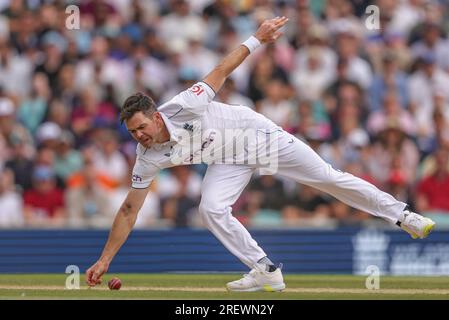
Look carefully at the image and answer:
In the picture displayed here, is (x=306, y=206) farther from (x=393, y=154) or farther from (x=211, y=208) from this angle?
(x=211, y=208)

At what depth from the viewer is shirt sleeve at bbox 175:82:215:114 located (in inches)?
410

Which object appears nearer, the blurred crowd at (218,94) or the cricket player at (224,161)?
the cricket player at (224,161)

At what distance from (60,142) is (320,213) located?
142 inches

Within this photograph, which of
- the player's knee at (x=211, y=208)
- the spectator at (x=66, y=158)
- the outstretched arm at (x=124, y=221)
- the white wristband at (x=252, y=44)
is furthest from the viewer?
the spectator at (x=66, y=158)

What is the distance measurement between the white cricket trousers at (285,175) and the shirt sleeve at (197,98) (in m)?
0.57

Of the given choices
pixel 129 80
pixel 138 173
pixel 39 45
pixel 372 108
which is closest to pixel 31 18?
pixel 39 45

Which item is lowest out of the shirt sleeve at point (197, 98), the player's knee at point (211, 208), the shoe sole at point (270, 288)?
the shoe sole at point (270, 288)

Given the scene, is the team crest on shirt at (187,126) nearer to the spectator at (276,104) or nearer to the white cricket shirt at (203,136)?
the white cricket shirt at (203,136)

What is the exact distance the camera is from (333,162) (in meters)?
16.0

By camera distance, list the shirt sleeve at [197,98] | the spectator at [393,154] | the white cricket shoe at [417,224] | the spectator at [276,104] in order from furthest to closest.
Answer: the spectator at [276,104] → the spectator at [393,154] → the white cricket shoe at [417,224] → the shirt sleeve at [197,98]

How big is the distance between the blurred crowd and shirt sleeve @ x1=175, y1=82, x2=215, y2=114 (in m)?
4.63

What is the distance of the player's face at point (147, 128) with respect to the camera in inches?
401

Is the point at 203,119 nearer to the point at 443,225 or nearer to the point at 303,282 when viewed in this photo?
the point at 303,282

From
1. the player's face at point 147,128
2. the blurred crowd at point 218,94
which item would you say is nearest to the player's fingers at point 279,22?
the player's face at point 147,128
